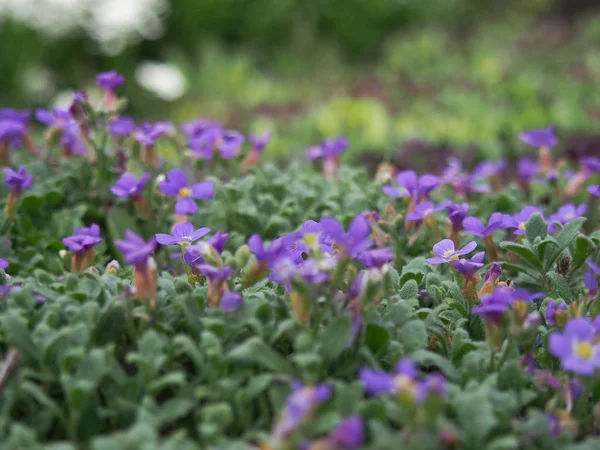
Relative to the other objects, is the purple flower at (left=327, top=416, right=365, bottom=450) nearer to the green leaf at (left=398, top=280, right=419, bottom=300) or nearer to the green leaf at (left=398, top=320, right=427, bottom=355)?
the green leaf at (left=398, top=320, right=427, bottom=355)

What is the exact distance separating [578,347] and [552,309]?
0.26m

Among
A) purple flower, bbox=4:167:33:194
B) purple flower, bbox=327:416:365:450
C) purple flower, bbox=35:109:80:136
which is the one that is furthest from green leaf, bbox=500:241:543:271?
purple flower, bbox=35:109:80:136

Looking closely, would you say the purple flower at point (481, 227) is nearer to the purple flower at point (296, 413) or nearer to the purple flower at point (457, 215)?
the purple flower at point (457, 215)

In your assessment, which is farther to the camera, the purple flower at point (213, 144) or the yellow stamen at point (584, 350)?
the purple flower at point (213, 144)

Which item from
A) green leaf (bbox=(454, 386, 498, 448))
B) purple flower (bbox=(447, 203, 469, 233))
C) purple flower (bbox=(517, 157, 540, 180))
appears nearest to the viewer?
green leaf (bbox=(454, 386, 498, 448))

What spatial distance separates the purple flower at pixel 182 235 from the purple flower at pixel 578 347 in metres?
0.80

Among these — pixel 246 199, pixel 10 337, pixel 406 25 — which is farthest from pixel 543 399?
pixel 406 25

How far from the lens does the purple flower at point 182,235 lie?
5.32 ft

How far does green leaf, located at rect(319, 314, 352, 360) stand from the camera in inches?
51.2

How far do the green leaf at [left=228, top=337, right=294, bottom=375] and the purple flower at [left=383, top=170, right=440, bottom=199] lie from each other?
2.83ft

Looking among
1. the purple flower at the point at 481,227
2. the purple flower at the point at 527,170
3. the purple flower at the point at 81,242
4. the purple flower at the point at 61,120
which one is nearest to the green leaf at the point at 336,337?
the purple flower at the point at 481,227

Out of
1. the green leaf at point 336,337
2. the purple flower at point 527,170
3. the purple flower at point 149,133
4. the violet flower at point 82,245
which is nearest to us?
the green leaf at point 336,337

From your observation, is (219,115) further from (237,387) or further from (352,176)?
(237,387)

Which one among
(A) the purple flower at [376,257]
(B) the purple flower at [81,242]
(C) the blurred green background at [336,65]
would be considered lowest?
(A) the purple flower at [376,257]
